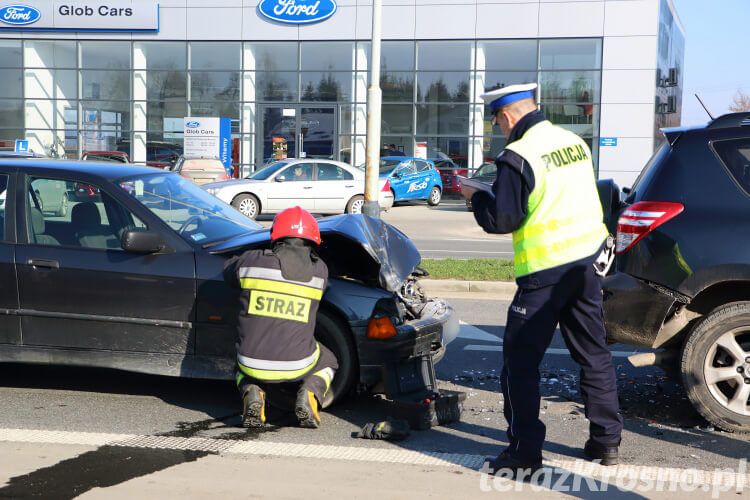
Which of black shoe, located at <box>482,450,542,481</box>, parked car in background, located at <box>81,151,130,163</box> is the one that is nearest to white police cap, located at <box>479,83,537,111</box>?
black shoe, located at <box>482,450,542,481</box>

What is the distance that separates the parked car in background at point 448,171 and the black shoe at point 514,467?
79.6 feet

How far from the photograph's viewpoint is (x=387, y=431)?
455 cm

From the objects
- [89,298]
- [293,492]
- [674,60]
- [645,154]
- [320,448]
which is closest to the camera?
[293,492]

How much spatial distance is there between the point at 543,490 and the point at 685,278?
165 centimetres

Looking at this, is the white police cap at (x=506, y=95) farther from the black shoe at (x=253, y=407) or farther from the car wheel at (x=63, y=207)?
the car wheel at (x=63, y=207)

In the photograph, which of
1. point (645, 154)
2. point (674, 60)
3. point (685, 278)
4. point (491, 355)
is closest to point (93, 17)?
point (645, 154)

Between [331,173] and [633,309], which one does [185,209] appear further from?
[331,173]

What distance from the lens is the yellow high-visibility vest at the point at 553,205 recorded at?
152 inches

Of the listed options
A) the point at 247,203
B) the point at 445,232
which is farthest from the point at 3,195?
the point at 247,203

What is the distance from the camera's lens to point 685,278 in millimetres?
4715

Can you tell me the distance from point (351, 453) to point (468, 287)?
5.72 m

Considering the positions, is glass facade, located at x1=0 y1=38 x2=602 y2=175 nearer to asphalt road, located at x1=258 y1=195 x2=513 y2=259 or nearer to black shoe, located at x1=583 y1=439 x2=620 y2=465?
asphalt road, located at x1=258 y1=195 x2=513 y2=259

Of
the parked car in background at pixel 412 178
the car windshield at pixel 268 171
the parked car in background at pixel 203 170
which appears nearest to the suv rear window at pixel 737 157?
the car windshield at pixel 268 171

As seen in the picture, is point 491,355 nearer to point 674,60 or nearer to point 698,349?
point 698,349
